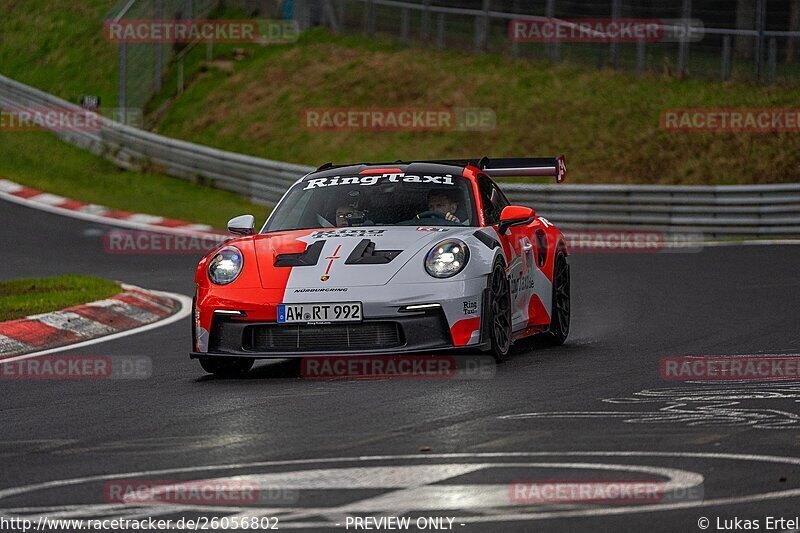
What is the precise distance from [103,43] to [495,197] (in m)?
27.4

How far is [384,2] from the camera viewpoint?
3234 cm

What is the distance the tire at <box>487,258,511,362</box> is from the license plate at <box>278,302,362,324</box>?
798mm

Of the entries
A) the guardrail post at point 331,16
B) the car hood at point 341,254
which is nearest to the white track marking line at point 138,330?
the car hood at point 341,254

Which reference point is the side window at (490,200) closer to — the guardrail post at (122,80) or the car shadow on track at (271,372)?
the car shadow on track at (271,372)

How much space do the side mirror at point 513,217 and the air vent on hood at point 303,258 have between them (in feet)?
3.96

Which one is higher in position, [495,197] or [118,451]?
[495,197]

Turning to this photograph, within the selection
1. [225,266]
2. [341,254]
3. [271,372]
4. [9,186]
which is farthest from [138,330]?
[9,186]

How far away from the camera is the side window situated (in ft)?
32.3

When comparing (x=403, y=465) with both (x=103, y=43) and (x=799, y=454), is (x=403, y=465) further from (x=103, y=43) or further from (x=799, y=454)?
(x=103, y=43)

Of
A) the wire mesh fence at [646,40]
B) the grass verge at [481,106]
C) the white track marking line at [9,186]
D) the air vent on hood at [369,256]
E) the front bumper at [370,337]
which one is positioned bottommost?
the front bumper at [370,337]

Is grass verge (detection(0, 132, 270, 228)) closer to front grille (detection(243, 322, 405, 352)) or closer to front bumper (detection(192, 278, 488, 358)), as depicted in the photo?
front bumper (detection(192, 278, 488, 358))

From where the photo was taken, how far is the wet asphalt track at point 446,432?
16.2ft

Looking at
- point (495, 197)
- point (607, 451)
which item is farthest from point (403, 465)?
point (495, 197)

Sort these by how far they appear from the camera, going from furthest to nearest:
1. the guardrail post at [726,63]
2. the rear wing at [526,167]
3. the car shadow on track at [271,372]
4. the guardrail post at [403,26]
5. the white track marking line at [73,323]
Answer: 1. the guardrail post at [403,26]
2. the guardrail post at [726,63]
3. the white track marking line at [73,323]
4. the rear wing at [526,167]
5. the car shadow on track at [271,372]
